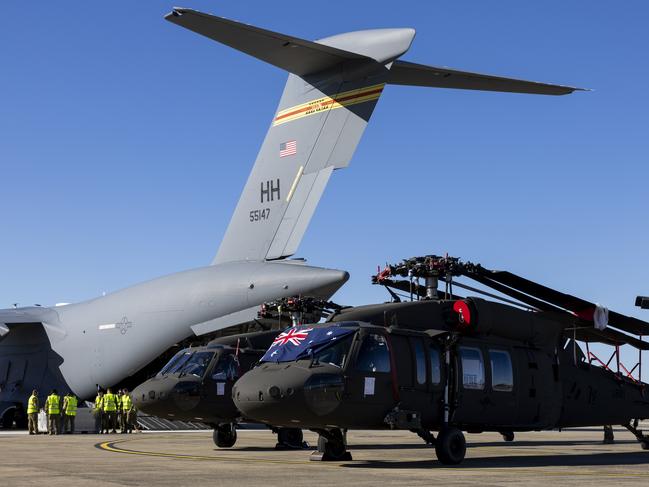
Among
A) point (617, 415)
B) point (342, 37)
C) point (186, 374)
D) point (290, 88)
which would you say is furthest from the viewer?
point (290, 88)

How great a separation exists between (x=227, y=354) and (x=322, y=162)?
720 cm

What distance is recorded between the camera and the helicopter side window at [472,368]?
14586mm

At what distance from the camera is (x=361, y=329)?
13.8 metres

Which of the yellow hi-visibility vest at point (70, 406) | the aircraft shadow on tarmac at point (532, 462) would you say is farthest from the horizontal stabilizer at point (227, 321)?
the aircraft shadow on tarmac at point (532, 462)

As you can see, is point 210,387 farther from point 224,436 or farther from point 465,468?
point 465,468

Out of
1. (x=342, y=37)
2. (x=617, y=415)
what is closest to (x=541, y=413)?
(x=617, y=415)

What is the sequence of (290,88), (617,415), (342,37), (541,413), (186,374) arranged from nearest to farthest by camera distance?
1. (541,413)
2. (617,415)
3. (186,374)
4. (342,37)
5. (290,88)

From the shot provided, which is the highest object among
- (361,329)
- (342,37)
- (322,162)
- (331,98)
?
(342,37)

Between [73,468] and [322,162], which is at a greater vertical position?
[322,162]

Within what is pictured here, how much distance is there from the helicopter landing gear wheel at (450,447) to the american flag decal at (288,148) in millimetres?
13009

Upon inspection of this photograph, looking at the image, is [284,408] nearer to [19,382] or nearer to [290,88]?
[290,88]

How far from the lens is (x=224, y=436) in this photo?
64.1 ft

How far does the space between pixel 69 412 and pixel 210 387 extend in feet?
33.4

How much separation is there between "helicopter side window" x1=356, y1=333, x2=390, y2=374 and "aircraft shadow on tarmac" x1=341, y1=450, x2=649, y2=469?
4.80ft
